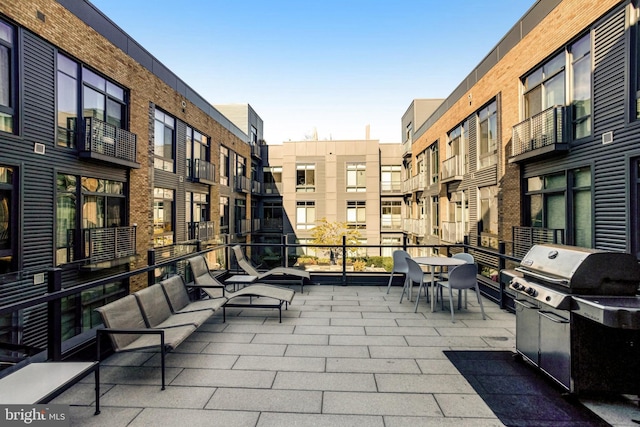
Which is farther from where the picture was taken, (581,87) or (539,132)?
(539,132)

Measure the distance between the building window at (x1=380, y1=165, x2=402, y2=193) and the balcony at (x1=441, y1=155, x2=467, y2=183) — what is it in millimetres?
10663

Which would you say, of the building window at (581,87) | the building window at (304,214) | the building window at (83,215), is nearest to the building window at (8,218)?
the building window at (83,215)

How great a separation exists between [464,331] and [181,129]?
14.6 metres

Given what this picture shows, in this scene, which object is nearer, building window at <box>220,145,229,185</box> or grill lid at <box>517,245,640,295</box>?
grill lid at <box>517,245,640,295</box>

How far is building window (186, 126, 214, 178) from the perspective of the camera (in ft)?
52.6

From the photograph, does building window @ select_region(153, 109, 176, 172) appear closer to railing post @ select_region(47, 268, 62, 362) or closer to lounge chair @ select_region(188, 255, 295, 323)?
lounge chair @ select_region(188, 255, 295, 323)

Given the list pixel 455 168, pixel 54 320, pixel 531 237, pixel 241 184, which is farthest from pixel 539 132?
pixel 241 184

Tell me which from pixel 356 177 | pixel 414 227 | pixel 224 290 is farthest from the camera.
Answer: pixel 356 177

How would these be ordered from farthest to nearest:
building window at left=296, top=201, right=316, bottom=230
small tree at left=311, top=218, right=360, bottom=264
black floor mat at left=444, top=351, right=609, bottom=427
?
1. building window at left=296, top=201, right=316, bottom=230
2. small tree at left=311, top=218, right=360, bottom=264
3. black floor mat at left=444, top=351, right=609, bottom=427

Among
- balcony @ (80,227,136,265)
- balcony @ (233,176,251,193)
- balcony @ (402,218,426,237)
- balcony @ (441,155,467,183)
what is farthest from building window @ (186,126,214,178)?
balcony @ (402,218,426,237)

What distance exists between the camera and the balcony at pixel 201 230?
15920mm

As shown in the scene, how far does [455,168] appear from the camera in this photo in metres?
15.4

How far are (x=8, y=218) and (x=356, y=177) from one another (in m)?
22.1

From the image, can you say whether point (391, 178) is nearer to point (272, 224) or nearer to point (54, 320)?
point (272, 224)
